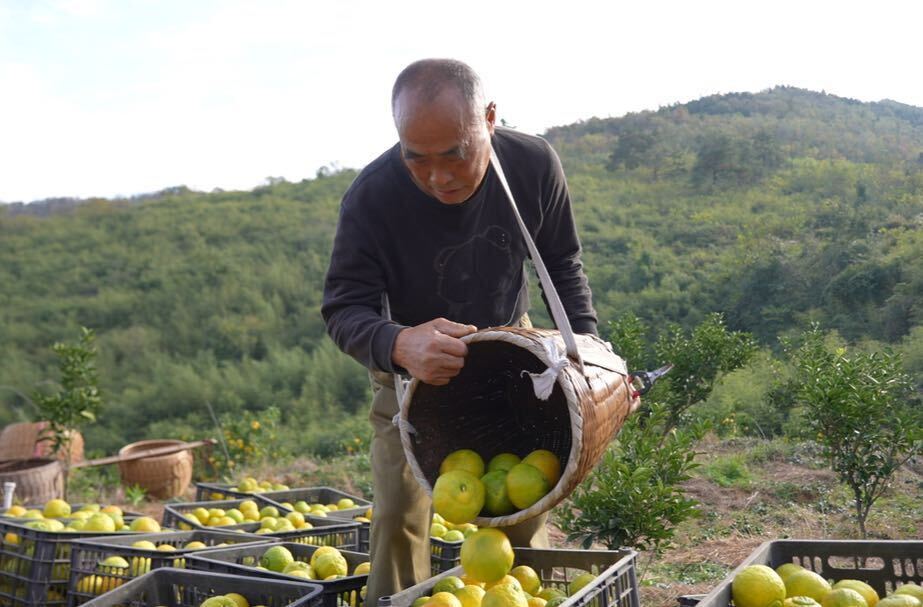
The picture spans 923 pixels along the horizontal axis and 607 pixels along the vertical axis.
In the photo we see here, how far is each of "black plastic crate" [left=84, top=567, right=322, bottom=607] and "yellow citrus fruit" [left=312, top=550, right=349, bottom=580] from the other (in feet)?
1.72

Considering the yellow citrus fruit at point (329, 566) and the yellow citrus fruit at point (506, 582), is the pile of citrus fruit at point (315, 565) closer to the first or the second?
the yellow citrus fruit at point (329, 566)

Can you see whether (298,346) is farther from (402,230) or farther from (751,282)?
(402,230)

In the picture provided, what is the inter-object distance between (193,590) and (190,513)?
216 centimetres

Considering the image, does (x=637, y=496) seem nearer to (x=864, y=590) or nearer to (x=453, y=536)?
(x=453, y=536)

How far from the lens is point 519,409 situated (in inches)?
104

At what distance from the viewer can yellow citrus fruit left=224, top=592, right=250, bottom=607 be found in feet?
8.54

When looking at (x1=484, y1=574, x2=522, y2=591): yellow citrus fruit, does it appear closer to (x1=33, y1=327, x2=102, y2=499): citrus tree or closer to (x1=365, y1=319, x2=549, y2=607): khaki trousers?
(x1=365, y1=319, x2=549, y2=607): khaki trousers

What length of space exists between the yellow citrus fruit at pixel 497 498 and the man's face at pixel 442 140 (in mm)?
725

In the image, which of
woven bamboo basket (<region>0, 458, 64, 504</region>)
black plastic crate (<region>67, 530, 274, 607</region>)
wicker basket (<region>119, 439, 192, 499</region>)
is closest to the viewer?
black plastic crate (<region>67, 530, 274, 607</region>)

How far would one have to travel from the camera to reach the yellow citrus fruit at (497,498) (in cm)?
220

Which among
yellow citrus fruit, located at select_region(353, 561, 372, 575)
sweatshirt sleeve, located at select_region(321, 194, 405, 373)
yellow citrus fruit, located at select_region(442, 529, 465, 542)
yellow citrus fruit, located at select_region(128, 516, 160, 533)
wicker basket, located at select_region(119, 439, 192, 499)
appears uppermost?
sweatshirt sleeve, located at select_region(321, 194, 405, 373)

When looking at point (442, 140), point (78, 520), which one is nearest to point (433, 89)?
point (442, 140)

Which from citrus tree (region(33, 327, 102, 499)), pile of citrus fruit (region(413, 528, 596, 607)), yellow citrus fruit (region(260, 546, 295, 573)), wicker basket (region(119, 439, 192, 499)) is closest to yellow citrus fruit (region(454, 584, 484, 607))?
pile of citrus fruit (region(413, 528, 596, 607))

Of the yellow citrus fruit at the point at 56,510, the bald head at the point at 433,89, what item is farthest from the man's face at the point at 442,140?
the yellow citrus fruit at the point at 56,510
